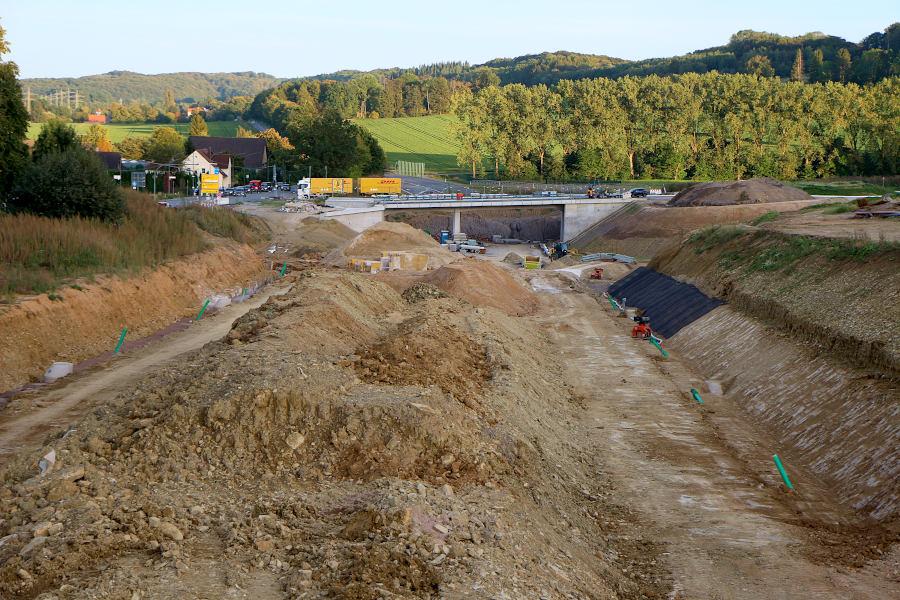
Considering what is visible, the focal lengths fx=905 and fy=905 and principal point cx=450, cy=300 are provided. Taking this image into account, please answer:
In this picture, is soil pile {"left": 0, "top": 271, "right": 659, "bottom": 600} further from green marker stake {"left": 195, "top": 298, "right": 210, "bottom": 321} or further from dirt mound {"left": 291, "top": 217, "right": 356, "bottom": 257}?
dirt mound {"left": 291, "top": 217, "right": 356, "bottom": 257}

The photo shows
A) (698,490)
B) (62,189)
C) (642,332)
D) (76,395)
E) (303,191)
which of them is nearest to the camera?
(698,490)

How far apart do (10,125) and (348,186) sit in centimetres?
4992

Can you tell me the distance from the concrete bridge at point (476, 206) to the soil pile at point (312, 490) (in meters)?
57.6

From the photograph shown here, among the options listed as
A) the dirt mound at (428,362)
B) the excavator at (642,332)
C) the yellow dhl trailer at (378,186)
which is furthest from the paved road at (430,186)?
the dirt mound at (428,362)

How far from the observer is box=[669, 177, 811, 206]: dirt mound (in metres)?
85.2

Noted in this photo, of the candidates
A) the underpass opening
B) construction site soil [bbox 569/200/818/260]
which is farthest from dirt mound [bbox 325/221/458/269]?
the underpass opening

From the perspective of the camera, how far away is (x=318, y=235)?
249 feet

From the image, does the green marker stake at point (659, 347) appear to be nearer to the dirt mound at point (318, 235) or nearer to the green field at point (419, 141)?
the dirt mound at point (318, 235)

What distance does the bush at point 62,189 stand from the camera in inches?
1938

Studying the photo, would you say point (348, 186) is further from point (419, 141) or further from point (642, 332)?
point (419, 141)

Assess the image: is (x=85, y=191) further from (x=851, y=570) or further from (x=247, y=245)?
(x=851, y=570)

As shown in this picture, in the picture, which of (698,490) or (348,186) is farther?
(348,186)

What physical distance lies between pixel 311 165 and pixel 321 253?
159 feet

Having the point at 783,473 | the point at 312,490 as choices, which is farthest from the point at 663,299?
the point at 312,490
